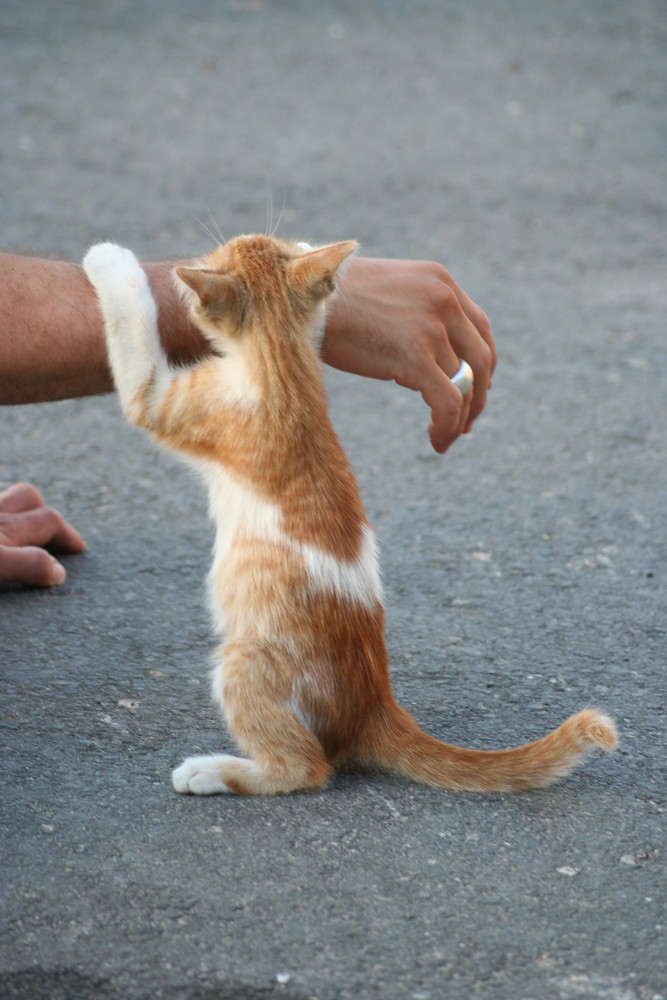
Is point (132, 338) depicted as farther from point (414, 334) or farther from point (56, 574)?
point (56, 574)

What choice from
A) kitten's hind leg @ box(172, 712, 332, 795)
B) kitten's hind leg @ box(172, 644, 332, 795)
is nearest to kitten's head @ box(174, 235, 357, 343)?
kitten's hind leg @ box(172, 644, 332, 795)

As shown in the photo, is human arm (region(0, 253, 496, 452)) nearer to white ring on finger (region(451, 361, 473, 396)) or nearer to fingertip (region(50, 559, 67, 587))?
white ring on finger (region(451, 361, 473, 396))

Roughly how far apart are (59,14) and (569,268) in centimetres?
516

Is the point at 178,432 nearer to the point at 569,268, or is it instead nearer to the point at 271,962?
the point at 271,962

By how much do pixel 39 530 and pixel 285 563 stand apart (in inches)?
47.8

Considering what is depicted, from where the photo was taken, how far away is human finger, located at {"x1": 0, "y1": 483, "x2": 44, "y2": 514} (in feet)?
11.5

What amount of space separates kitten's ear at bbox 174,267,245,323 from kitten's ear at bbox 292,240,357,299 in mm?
143

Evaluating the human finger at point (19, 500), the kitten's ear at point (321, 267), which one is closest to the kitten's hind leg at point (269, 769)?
the kitten's ear at point (321, 267)

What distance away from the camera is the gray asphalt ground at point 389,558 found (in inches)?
81.6

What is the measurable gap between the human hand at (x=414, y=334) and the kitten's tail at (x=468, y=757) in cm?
74

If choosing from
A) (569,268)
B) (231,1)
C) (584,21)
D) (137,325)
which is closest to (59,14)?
(231,1)

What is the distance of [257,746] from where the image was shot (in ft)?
7.89

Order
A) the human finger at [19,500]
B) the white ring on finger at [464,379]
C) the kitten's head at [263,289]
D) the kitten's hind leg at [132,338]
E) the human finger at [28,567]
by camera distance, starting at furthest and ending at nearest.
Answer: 1. the human finger at [19,500]
2. the human finger at [28,567]
3. the white ring on finger at [464,379]
4. the kitten's hind leg at [132,338]
5. the kitten's head at [263,289]

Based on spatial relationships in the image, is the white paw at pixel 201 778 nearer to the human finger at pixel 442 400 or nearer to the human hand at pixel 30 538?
the human finger at pixel 442 400
